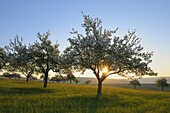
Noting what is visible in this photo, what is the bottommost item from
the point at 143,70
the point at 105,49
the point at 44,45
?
the point at 143,70

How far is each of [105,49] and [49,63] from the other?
22027 millimetres

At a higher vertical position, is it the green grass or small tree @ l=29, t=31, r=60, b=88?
small tree @ l=29, t=31, r=60, b=88

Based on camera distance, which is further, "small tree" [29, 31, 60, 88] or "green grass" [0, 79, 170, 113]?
"small tree" [29, 31, 60, 88]

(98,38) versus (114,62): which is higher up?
(98,38)

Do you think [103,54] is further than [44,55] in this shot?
No

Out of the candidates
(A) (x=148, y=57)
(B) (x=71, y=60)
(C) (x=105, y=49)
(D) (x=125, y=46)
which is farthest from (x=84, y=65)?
(A) (x=148, y=57)

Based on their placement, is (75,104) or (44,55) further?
(44,55)

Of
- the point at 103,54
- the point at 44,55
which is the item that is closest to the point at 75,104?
the point at 103,54

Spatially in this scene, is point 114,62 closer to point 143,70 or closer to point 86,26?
point 143,70

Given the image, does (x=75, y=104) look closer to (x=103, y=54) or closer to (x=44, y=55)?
(x=103, y=54)

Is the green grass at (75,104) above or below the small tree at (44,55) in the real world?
below

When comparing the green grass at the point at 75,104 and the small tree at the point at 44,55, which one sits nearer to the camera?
the green grass at the point at 75,104

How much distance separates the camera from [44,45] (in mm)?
54500

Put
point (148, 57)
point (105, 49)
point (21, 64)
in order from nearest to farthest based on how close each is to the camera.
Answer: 1. point (105, 49)
2. point (148, 57)
3. point (21, 64)
